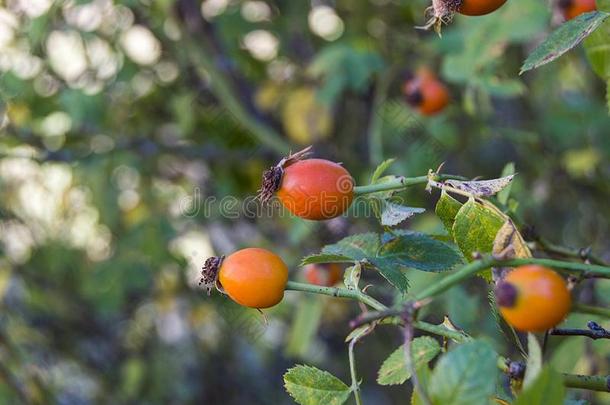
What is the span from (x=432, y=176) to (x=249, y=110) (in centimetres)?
172

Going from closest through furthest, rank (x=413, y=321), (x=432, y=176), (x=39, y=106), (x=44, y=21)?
(x=413, y=321)
(x=432, y=176)
(x=44, y=21)
(x=39, y=106)

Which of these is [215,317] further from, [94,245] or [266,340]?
[94,245]

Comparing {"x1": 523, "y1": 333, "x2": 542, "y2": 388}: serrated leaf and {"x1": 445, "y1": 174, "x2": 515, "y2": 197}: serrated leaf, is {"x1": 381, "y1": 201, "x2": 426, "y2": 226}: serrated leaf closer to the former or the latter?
{"x1": 445, "y1": 174, "x2": 515, "y2": 197}: serrated leaf

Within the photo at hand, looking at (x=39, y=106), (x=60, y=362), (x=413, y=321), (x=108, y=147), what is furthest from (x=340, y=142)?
(x=413, y=321)

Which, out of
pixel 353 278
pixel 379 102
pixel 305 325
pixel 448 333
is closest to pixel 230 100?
pixel 379 102

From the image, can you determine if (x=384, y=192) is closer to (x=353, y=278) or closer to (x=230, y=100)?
(x=353, y=278)

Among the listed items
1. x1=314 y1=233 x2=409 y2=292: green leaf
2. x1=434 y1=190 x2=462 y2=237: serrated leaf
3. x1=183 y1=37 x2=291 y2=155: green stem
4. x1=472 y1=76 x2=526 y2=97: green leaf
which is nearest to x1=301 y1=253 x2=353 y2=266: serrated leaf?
x1=314 y1=233 x2=409 y2=292: green leaf

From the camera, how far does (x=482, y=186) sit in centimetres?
81

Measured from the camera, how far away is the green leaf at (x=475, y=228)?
78cm

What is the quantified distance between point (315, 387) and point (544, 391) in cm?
29

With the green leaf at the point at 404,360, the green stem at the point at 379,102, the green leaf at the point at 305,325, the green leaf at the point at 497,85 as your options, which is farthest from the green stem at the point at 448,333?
the green stem at the point at 379,102

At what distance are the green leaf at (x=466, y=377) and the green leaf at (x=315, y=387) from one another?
207mm

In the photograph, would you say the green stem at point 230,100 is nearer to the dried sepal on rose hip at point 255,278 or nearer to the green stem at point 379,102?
the green stem at point 379,102

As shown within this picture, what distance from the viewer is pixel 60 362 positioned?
3375 mm
